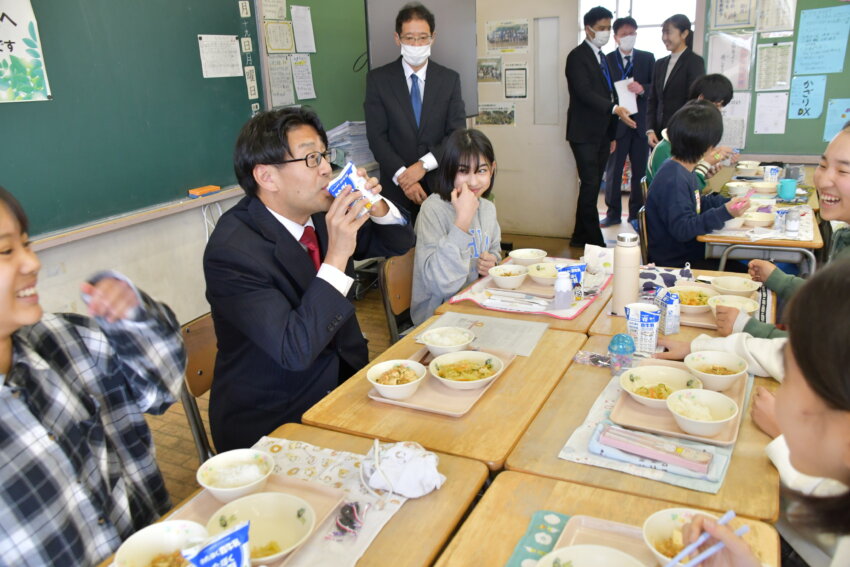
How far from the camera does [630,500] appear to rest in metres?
1.12

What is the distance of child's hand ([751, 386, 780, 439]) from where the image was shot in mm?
1302

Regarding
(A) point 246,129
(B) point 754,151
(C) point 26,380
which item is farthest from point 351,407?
(B) point 754,151

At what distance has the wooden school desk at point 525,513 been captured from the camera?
1009 millimetres

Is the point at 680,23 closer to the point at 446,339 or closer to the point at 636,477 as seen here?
the point at 446,339

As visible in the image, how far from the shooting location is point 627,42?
5406 mm

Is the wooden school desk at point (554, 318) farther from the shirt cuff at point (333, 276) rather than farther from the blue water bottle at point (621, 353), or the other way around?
the shirt cuff at point (333, 276)

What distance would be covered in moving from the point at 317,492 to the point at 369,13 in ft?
10.7

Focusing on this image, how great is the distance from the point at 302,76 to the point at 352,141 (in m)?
0.56

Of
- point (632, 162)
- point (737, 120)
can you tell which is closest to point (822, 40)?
point (737, 120)

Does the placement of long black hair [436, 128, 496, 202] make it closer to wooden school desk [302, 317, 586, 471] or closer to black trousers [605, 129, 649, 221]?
wooden school desk [302, 317, 586, 471]

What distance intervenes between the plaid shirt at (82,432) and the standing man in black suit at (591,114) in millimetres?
4278

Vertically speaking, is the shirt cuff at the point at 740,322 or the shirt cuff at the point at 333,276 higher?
the shirt cuff at the point at 333,276


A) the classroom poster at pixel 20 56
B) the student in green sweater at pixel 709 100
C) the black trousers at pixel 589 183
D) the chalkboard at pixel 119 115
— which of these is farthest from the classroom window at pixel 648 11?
the classroom poster at pixel 20 56

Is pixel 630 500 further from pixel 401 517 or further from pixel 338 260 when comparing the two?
pixel 338 260
